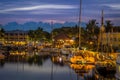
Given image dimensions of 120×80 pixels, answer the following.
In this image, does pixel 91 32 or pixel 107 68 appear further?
pixel 91 32

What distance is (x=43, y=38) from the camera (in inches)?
7028

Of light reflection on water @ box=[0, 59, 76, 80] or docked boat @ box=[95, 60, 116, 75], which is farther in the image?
light reflection on water @ box=[0, 59, 76, 80]

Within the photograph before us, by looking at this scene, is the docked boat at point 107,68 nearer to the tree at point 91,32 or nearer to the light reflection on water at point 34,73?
the light reflection on water at point 34,73

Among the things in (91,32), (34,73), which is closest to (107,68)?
(34,73)

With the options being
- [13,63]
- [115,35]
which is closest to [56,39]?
[115,35]

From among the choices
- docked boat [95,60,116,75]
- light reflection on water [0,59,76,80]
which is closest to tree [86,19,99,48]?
light reflection on water [0,59,76,80]

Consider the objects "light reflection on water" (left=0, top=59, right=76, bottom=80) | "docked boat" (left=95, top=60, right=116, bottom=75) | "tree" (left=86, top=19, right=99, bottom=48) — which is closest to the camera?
"docked boat" (left=95, top=60, right=116, bottom=75)

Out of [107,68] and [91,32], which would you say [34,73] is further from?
[91,32]

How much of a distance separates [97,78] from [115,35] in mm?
46204

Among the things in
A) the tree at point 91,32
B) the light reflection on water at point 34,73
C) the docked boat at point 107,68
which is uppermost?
the tree at point 91,32

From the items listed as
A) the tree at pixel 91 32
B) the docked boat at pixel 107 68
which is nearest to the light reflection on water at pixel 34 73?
the docked boat at pixel 107 68

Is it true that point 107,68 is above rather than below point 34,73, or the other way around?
above

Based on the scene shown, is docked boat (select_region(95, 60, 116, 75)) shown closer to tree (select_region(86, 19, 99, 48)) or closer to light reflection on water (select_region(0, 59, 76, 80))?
light reflection on water (select_region(0, 59, 76, 80))

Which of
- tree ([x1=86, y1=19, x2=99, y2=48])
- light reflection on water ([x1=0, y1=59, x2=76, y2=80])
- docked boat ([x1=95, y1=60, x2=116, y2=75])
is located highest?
tree ([x1=86, y1=19, x2=99, y2=48])
